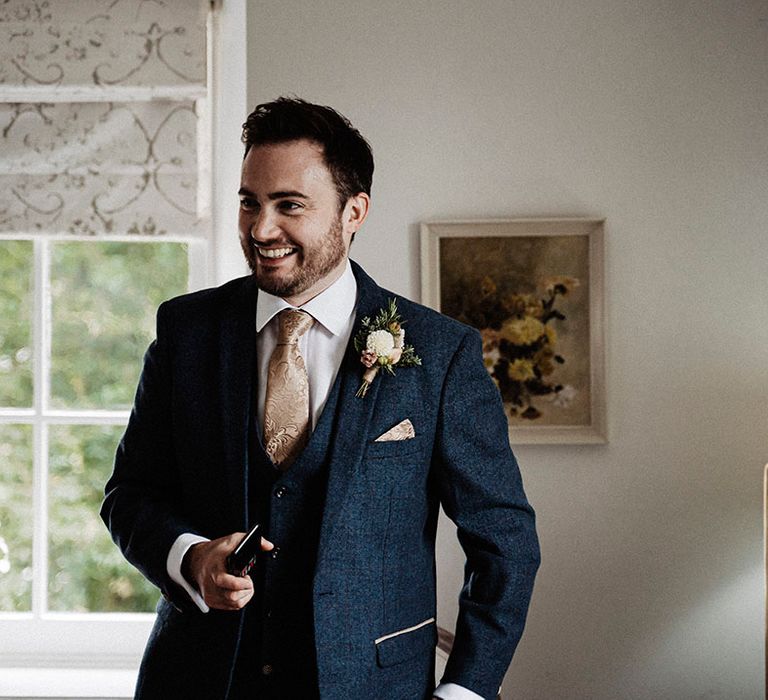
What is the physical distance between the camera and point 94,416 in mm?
2549

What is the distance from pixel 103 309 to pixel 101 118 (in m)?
0.55

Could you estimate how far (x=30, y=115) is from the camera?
2414 millimetres

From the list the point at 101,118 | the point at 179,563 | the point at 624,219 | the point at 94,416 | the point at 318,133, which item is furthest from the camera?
the point at 94,416

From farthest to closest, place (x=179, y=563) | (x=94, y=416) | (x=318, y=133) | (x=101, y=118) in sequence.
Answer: (x=94, y=416) → (x=101, y=118) → (x=318, y=133) → (x=179, y=563)

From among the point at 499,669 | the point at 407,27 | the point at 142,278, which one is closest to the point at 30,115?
the point at 142,278

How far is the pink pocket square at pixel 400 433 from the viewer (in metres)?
1.38

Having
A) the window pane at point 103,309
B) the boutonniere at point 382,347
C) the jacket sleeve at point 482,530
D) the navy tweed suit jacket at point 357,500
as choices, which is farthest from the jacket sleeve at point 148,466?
the window pane at point 103,309

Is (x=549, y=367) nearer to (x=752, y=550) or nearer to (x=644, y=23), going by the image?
(x=752, y=550)

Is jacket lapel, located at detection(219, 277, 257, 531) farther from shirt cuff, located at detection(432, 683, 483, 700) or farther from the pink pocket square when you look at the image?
shirt cuff, located at detection(432, 683, 483, 700)

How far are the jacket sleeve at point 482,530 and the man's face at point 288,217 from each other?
0.29m

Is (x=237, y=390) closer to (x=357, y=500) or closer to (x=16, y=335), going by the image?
(x=357, y=500)

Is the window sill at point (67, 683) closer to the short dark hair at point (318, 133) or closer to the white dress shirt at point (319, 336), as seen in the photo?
the white dress shirt at point (319, 336)

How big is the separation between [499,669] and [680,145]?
149cm

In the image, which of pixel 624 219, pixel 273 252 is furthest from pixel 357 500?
pixel 624 219
